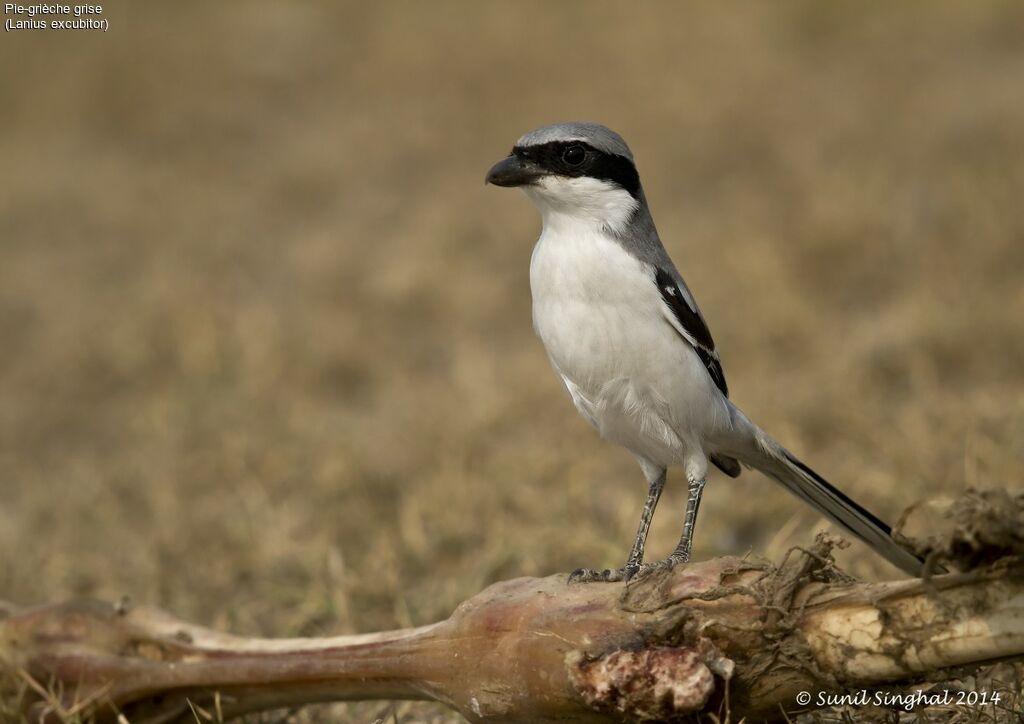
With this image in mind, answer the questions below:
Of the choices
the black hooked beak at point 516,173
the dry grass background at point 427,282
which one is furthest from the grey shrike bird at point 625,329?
the dry grass background at point 427,282

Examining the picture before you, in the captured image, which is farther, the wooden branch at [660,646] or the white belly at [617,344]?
the white belly at [617,344]

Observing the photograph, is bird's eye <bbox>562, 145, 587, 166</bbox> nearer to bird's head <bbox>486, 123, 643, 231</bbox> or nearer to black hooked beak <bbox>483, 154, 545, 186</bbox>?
bird's head <bbox>486, 123, 643, 231</bbox>

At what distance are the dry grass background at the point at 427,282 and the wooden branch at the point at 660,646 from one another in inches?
28.4

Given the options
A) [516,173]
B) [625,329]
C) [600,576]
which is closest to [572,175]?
[516,173]

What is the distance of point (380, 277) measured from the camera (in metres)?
9.20

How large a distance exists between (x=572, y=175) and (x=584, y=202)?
0.09 meters

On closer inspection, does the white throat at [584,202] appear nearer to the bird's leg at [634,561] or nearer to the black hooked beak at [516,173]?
the black hooked beak at [516,173]

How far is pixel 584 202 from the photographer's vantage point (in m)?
3.92

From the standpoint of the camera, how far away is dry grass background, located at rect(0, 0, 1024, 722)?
5656mm

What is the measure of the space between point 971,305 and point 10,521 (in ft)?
17.9

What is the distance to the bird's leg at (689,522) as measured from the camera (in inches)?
148

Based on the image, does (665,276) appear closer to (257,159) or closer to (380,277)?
(380,277)

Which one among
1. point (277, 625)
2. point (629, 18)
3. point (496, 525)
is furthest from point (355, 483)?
point (629, 18)

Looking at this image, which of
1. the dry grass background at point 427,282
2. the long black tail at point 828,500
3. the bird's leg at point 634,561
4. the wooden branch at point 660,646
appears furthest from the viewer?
the dry grass background at point 427,282
